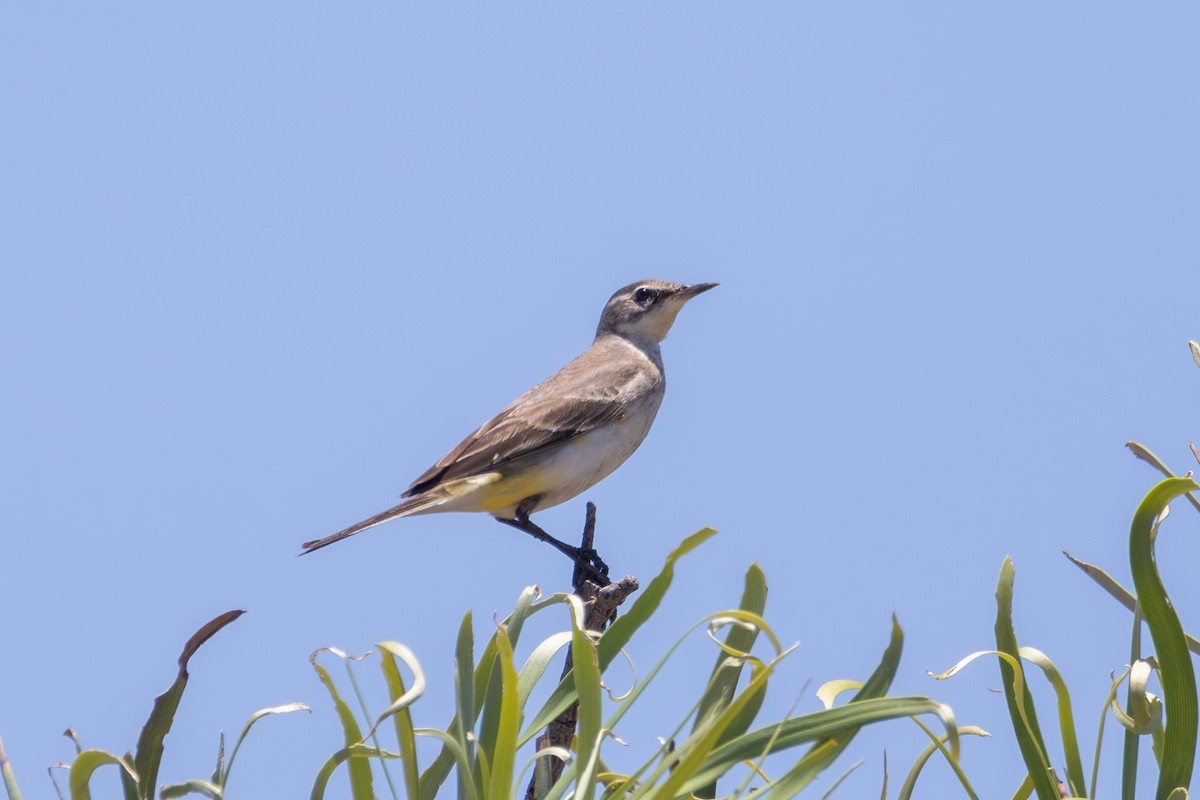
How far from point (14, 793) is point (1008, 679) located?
227cm

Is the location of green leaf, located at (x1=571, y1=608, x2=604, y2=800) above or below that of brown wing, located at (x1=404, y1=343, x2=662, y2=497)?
below

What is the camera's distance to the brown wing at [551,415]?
8.88 m

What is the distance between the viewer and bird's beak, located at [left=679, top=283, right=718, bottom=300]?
35.9ft

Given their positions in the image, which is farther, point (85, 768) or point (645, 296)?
point (645, 296)

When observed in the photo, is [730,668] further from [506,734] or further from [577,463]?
[577,463]

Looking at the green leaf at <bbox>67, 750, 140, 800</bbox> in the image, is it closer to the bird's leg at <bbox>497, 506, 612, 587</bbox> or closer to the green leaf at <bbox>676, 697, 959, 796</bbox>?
the green leaf at <bbox>676, 697, 959, 796</bbox>

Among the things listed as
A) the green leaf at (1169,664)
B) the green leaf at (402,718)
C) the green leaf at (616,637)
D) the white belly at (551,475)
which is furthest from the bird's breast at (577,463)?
the green leaf at (1169,664)

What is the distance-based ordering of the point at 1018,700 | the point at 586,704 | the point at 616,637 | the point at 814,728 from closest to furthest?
the point at 814,728
the point at 586,704
the point at 1018,700
the point at 616,637

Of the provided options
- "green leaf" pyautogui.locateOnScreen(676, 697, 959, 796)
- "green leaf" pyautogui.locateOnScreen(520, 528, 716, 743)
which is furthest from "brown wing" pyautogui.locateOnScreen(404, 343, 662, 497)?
"green leaf" pyautogui.locateOnScreen(676, 697, 959, 796)

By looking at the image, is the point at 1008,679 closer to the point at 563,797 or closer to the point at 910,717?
the point at 910,717

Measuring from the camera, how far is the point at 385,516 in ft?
26.7

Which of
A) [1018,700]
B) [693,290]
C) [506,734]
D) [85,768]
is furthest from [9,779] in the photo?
[693,290]

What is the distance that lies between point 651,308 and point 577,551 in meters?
2.95

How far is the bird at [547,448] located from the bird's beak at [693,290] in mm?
962
